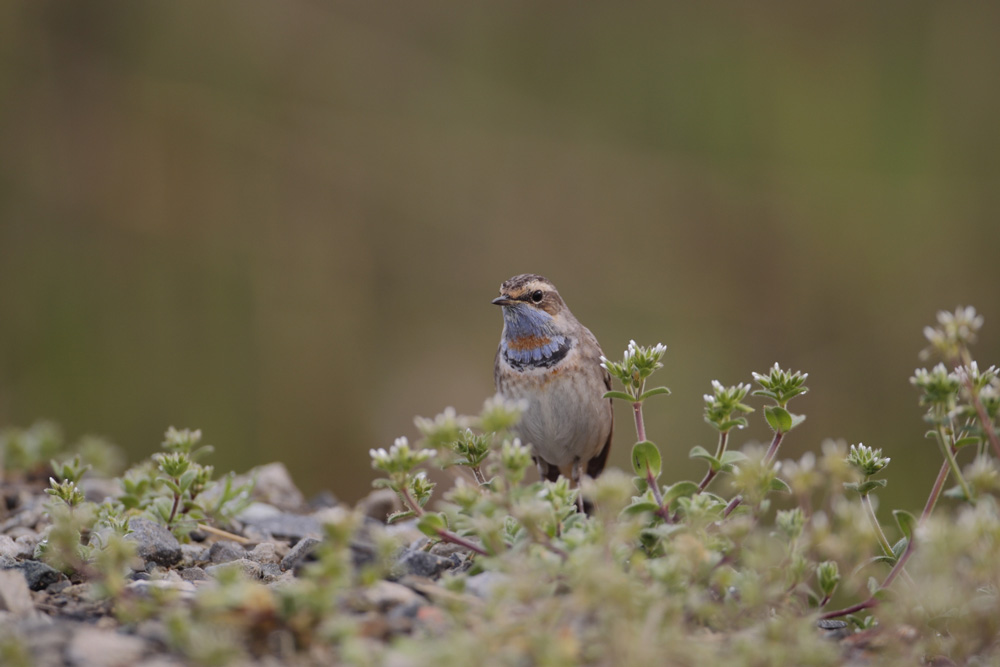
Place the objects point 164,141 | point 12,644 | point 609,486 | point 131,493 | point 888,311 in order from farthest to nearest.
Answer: point 888,311
point 164,141
point 131,493
point 609,486
point 12,644

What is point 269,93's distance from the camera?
922 centimetres

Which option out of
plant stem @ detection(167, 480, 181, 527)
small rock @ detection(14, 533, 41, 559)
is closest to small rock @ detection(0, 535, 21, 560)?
small rock @ detection(14, 533, 41, 559)

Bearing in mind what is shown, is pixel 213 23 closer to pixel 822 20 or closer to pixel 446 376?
pixel 446 376

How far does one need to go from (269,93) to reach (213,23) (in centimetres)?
77

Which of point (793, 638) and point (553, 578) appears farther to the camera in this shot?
point (553, 578)

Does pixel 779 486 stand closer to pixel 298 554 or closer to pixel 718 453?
pixel 718 453

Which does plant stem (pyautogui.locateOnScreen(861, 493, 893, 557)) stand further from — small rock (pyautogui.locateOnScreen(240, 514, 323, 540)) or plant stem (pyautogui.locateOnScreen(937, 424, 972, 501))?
small rock (pyautogui.locateOnScreen(240, 514, 323, 540))

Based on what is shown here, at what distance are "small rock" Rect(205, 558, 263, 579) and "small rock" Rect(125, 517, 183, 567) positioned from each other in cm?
12

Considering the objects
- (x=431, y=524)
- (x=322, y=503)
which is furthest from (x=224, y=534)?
(x=431, y=524)

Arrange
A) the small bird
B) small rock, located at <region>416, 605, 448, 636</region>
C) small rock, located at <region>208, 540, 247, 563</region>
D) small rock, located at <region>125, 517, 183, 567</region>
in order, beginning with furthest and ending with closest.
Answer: the small bird, small rock, located at <region>208, 540, 247, 563</region>, small rock, located at <region>125, 517, 183, 567</region>, small rock, located at <region>416, 605, 448, 636</region>

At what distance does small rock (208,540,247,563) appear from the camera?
3.45 m

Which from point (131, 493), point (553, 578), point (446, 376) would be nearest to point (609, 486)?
point (553, 578)

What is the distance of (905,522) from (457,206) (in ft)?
23.2

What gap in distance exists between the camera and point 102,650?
2.17m
